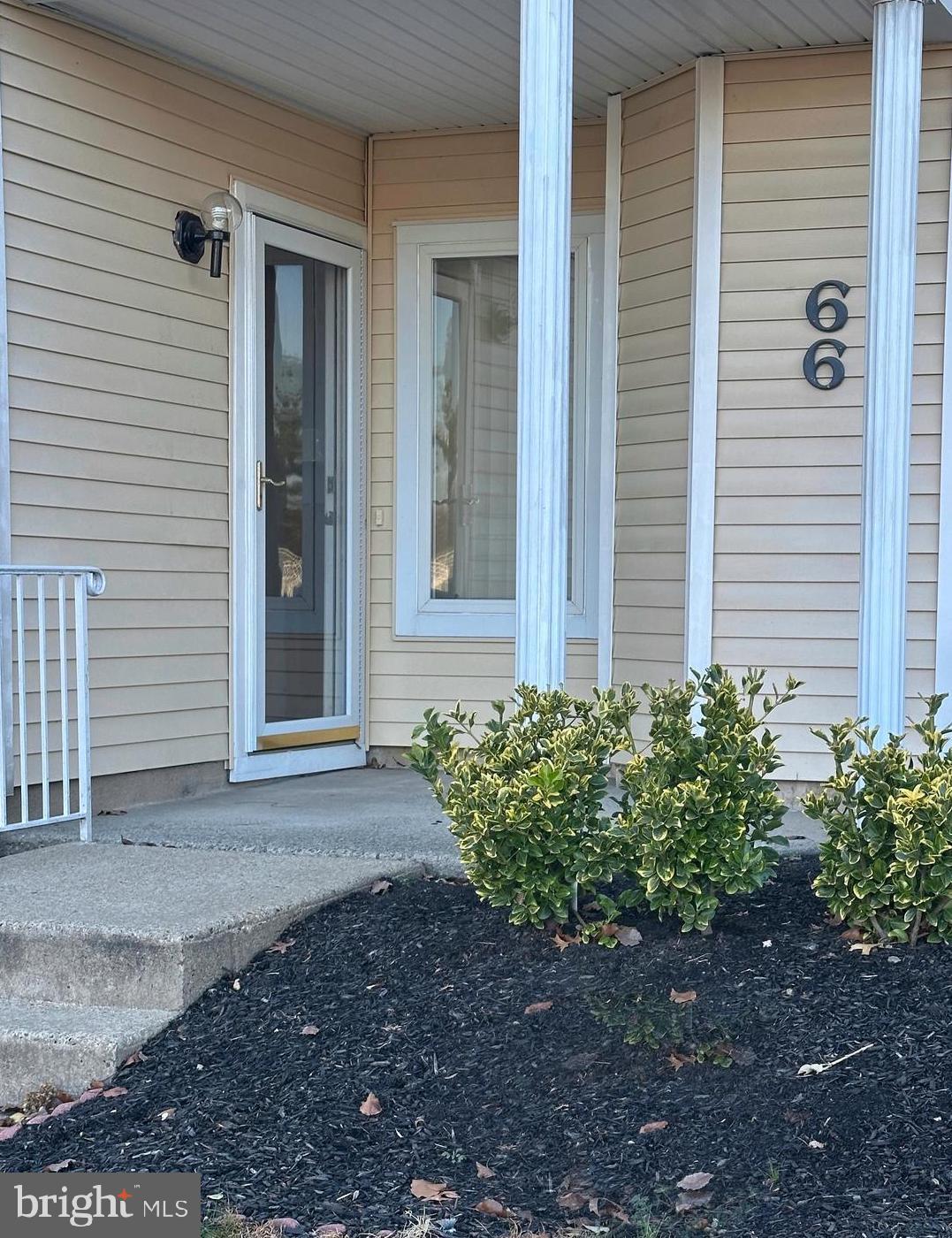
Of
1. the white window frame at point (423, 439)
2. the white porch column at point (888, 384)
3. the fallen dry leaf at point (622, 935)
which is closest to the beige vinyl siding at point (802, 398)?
the white window frame at point (423, 439)

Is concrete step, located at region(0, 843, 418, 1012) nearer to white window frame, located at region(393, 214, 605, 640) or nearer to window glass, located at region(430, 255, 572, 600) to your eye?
white window frame, located at region(393, 214, 605, 640)

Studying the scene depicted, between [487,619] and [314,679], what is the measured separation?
2.71 ft

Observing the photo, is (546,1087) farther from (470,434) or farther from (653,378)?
(470,434)

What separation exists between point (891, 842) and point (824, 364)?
97.5 inches

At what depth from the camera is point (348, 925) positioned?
3.65 m

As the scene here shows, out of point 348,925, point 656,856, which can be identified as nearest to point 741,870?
point 656,856

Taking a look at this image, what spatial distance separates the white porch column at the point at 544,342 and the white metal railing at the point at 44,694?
4.63 feet

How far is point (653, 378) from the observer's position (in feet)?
18.3

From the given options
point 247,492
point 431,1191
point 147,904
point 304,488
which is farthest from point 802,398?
point 431,1191

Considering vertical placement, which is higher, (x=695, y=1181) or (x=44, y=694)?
(x=44, y=694)

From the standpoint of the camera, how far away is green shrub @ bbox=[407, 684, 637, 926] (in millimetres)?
3348

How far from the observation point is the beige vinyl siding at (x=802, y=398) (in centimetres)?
520

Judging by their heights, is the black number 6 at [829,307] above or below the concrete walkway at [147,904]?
above

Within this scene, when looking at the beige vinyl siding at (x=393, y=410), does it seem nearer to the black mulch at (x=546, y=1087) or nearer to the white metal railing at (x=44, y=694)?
the white metal railing at (x=44, y=694)
